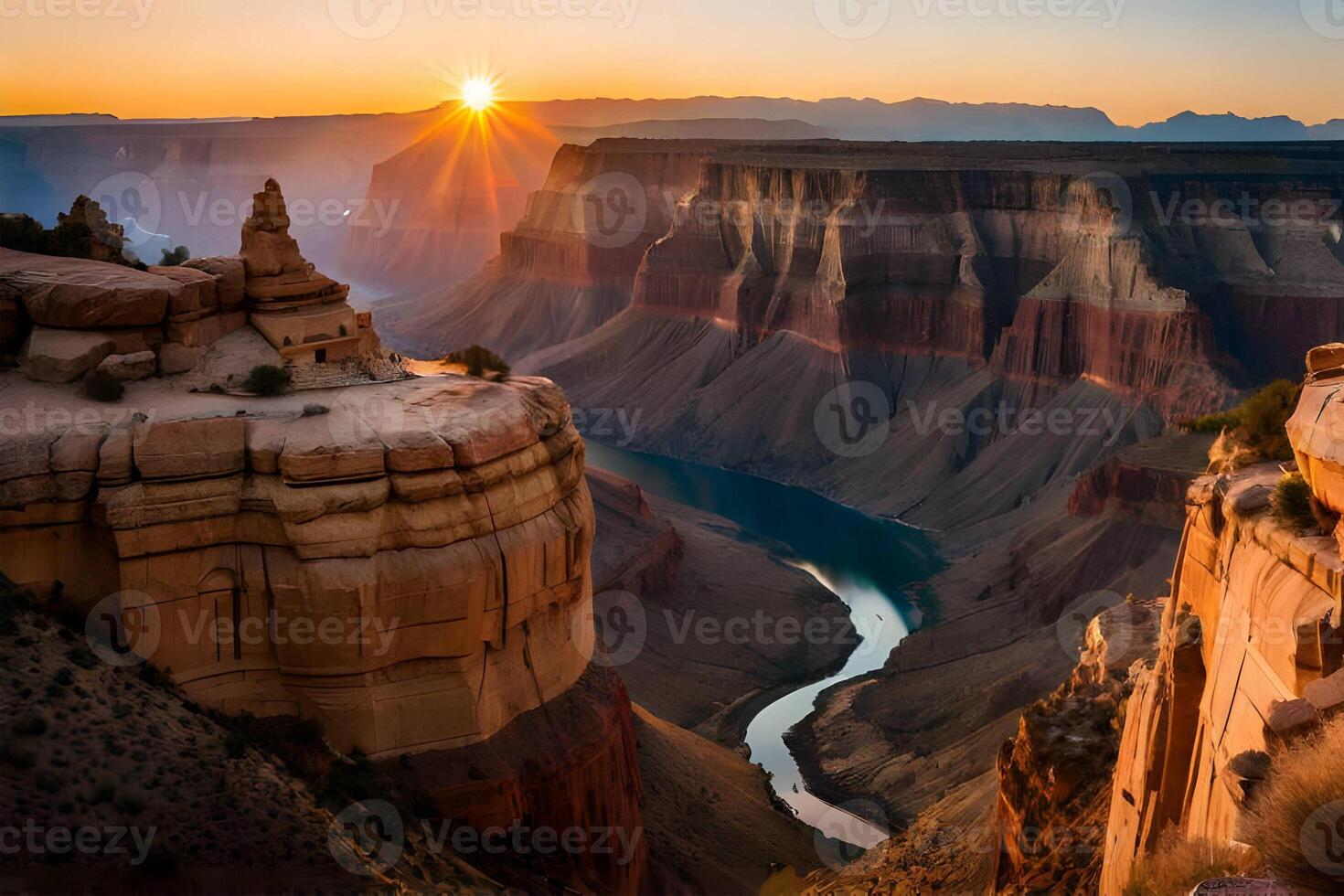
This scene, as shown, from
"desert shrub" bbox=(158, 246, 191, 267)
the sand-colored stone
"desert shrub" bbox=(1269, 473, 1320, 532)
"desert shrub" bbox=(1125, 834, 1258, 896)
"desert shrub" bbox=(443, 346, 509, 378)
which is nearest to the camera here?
"desert shrub" bbox=(1125, 834, 1258, 896)

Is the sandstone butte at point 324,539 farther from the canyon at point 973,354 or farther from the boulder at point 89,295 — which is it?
the canyon at point 973,354

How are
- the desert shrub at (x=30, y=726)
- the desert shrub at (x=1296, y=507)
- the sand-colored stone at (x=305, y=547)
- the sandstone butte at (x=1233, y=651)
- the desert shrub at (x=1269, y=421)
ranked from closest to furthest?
the sandstone butte at (x=1233, y=651), the desert shrub at (x=1296, y=507), the desert shrub at (x=30, y=726), the desert shrub at (x=1269, y=421), the sand-colored stone at (x=305, y=547)

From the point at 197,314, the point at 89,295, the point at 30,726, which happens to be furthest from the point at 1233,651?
the point at 89,295

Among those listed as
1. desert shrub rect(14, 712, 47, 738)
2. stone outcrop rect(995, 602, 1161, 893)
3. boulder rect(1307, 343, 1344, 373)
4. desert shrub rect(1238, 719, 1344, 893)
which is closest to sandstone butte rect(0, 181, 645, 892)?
desert shrub rect(14, 712, 47, 738)

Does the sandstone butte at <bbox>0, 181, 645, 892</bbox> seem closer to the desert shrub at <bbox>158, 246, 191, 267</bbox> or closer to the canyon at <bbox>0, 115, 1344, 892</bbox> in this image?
the canyon at <bbox>0, 115, 1344, 892</bbox>

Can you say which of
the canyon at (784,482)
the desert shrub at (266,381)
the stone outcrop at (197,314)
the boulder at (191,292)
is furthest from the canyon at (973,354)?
the boulder at (191,292)

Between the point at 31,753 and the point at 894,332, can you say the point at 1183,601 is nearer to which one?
the point at 31,753

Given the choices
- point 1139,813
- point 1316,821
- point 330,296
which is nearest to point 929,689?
point 330,296
